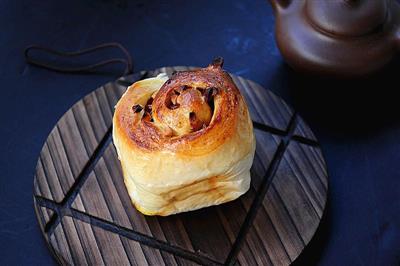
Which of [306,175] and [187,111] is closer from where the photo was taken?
[187,111]

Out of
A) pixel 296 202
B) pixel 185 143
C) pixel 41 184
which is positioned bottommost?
pixel 41 184

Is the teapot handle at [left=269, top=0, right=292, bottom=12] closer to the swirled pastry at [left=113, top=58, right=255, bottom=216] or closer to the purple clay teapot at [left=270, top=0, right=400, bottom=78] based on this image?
the purple clay teapot at [left=270, top=0, right=400, bottom=78]

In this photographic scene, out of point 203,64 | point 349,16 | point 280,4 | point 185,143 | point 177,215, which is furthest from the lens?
point 203,64

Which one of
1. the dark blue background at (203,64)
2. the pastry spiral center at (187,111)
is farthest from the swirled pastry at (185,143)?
the dark blue background at (203,64)

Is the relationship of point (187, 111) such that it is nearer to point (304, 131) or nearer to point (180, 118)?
point (180, 118)

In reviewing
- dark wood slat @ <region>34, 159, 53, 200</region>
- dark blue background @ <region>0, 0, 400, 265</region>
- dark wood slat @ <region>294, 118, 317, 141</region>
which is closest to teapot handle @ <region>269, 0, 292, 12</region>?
dark blue background @ <region>0, 0, 400, 265</region>

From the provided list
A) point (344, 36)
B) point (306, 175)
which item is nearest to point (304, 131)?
point (306, 175)

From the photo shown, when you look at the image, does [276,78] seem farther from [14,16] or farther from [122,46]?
[14,16]
